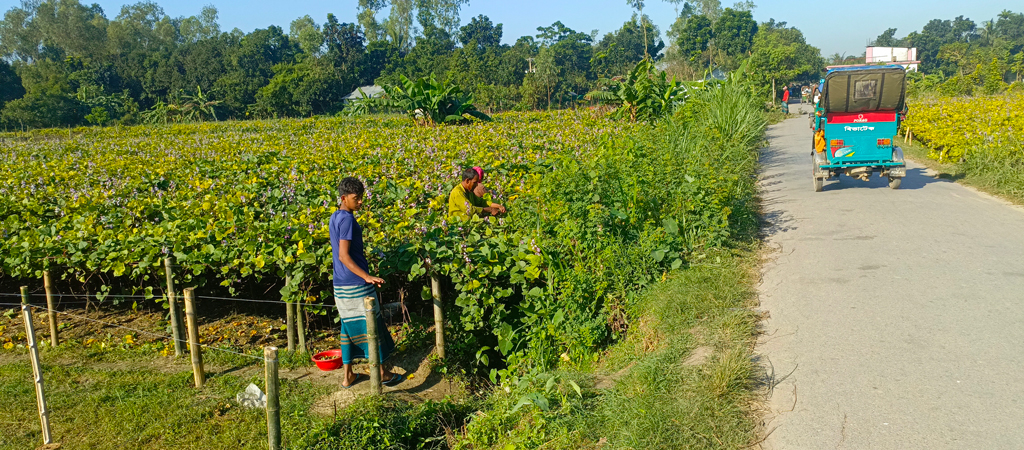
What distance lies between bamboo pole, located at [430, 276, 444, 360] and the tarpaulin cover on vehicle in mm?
7516

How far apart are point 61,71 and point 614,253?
69.3 metres

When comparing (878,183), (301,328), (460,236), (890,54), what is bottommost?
(301,328)

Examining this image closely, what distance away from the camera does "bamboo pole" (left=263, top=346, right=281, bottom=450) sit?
4016mm

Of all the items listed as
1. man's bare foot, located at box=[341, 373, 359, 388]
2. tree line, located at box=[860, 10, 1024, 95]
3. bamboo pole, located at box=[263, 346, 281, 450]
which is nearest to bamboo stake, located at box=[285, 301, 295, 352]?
man's bare foot, located at box=[341, 373, 359, 388]

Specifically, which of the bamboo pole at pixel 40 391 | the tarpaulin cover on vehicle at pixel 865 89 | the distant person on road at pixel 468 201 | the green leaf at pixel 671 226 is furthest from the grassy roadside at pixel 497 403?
the tarpaulin cover on vehicle at pixel 865 89

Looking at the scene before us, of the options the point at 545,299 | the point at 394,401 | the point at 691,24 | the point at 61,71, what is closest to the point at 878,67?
the point at 545,299

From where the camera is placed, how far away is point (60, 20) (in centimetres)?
9325

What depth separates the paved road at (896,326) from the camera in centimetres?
378

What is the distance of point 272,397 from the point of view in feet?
13.4

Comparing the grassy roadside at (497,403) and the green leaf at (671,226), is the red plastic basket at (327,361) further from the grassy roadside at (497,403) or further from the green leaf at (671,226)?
the green leaf at (671,226)

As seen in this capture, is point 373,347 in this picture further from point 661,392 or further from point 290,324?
point 661,392

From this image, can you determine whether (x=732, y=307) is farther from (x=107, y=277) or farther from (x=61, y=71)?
(x=61, y=71)

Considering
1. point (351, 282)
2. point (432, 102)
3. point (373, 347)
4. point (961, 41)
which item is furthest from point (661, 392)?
point (961, 41)

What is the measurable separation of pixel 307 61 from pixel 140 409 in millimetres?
62934
